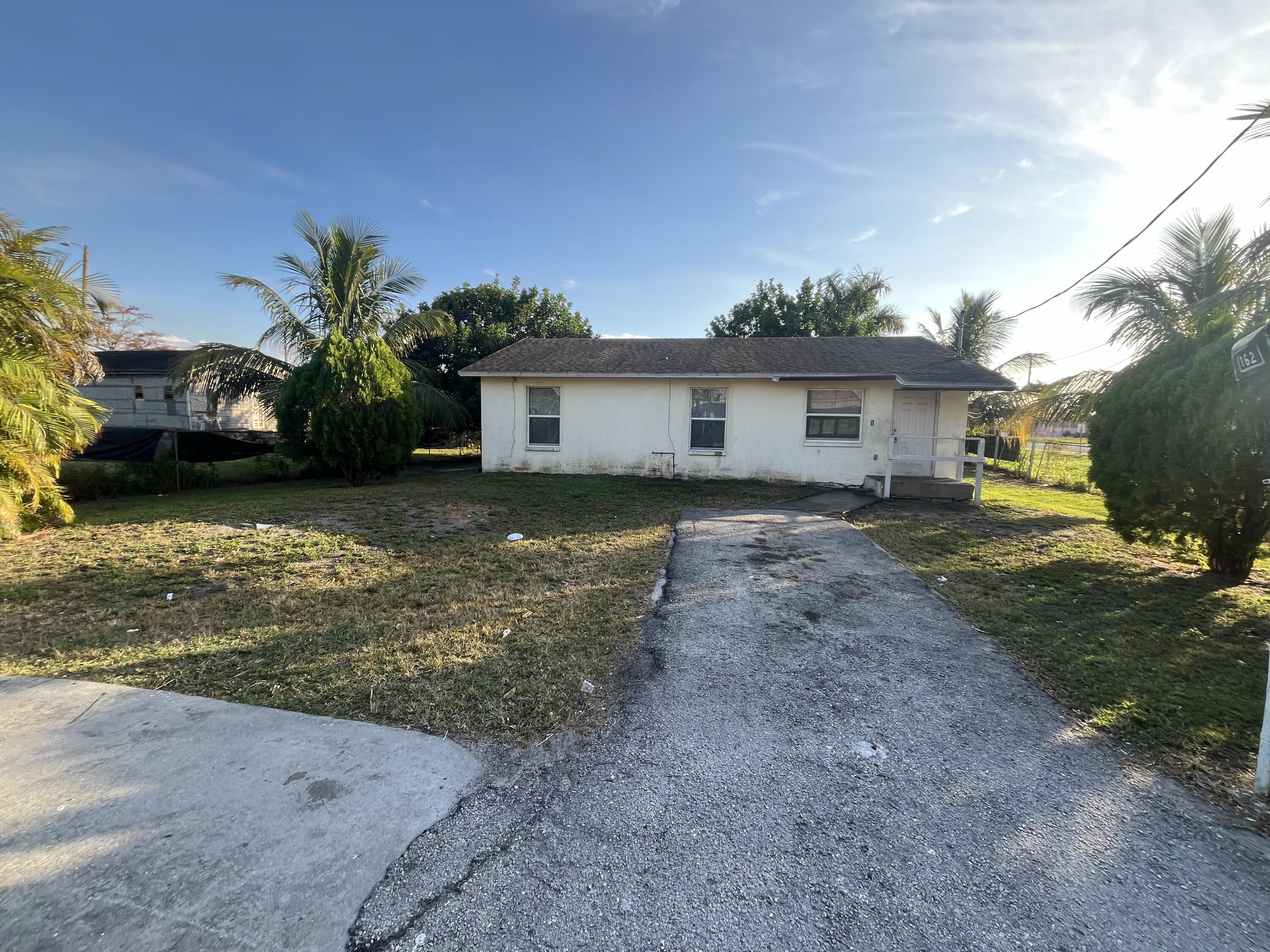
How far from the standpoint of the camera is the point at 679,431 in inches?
507

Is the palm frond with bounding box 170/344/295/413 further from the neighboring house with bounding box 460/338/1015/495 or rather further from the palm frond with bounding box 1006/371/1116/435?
the palm frond with bounding box 1006/371/1116/435

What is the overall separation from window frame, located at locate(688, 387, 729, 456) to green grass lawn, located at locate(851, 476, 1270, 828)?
4588 mm

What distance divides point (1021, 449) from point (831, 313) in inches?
406

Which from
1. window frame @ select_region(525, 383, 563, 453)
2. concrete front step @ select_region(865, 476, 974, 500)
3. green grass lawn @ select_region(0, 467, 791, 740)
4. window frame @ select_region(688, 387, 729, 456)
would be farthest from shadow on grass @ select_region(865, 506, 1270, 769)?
window frame @ select_region(525, 383, 563, 453)

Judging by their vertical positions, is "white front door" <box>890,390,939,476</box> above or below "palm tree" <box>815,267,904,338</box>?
below

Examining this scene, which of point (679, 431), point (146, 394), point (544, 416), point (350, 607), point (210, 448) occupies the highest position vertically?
point (146, 394)

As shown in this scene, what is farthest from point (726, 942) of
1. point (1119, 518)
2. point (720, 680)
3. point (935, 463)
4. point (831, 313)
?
point (831, 313)

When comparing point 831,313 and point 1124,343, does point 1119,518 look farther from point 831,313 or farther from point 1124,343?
point 831,313

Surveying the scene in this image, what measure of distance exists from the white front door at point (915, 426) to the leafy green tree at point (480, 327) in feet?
40.2

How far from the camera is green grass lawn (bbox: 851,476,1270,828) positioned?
3077mm

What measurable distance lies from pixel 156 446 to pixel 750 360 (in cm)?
1243

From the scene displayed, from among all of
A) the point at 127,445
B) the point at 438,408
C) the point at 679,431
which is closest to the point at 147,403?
the point at 127,445

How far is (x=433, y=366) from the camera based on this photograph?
2022cm

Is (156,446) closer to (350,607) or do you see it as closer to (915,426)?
(350,607)
